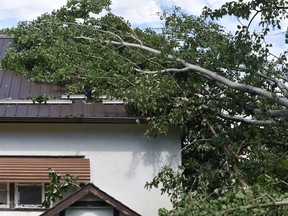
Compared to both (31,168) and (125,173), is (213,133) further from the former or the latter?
(31,168)

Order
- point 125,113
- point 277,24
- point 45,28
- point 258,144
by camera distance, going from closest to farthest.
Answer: point 277,24
point 258,144
point 125,113
point 45,28

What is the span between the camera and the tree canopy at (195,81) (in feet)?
37.8

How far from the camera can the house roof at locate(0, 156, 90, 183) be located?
40.8 ft

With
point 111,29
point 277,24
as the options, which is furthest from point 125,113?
point 277,24

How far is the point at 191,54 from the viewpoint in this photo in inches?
510

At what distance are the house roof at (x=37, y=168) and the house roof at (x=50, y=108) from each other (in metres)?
0.79

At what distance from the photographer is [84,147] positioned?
13.3 m

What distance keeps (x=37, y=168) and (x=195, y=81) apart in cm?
351

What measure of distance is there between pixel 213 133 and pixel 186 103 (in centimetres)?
78

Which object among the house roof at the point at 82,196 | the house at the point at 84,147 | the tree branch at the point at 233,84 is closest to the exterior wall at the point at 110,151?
the house at the point at 84,147

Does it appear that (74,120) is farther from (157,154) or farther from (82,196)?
(82,196)

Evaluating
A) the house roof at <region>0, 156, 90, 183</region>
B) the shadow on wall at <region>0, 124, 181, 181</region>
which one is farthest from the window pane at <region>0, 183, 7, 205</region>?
the shadow on wall at <region>0, 124, 181, 181</region>

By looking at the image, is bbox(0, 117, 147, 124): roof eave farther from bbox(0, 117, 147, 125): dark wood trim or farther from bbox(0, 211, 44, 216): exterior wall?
bbox(0, 211, 44, 216): exterior wall

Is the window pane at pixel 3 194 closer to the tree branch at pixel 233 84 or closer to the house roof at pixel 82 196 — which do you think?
the house roof at pixel 82 196
